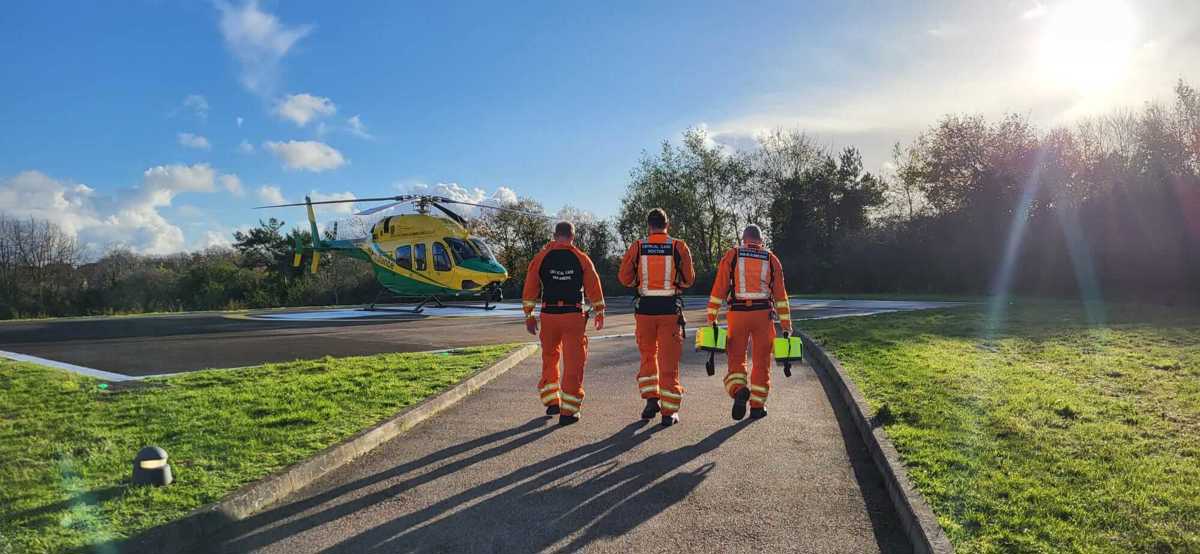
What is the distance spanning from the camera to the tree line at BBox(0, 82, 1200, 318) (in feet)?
84.9

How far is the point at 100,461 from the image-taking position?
4.89m

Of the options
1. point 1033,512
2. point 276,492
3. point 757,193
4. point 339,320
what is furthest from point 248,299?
point 1033,512

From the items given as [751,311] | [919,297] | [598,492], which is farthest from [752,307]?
[919,297]

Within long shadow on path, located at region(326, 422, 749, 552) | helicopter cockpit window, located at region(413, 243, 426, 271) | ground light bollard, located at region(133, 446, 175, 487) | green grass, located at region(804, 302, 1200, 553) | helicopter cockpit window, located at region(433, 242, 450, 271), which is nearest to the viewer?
green grass, located at region(804, 302, 1200, 553)

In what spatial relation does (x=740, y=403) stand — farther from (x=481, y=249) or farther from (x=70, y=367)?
(x=481, y=249)

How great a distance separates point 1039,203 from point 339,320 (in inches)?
1190

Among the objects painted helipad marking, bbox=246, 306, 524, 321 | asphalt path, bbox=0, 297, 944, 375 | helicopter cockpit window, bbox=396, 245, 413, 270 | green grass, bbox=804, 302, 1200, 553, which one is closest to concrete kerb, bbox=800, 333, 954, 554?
green grass, bbox=804, 302, 1200, 553

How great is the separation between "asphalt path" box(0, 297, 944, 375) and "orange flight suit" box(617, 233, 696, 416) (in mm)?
6464

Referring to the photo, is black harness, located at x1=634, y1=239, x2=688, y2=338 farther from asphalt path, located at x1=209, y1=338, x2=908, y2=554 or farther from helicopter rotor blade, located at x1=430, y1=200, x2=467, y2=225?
helicopter rotor blade, located at x1=430, y1=200, x2=467, y2=225

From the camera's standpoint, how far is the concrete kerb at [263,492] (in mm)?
3654

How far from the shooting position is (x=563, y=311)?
258 inches

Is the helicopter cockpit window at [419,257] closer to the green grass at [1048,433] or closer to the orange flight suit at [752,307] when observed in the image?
the green grass at [1048,433]

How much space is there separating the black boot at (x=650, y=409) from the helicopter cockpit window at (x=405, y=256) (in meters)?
15.5

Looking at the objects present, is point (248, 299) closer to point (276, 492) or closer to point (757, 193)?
point (757, 193)
